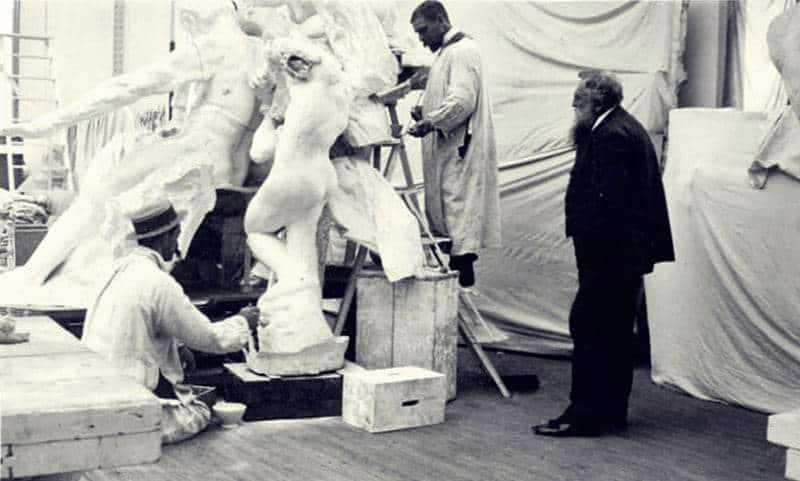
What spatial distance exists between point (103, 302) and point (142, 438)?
88.6 inches

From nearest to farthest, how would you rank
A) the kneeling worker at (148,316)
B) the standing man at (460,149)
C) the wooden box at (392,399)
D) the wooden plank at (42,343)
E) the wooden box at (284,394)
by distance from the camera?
1. the wooden plank at (42,343)
2. the kneeling worker at (148,316)
3. the wooden box at (392,399)
4. the wooden box at (284,394)
5. the standing man at (460,149)

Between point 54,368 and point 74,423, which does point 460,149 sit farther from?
point 74,423

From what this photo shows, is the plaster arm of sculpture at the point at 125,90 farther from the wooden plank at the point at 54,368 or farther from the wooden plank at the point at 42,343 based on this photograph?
the wooden plank at the point at 54,368

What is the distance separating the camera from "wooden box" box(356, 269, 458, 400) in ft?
17.8

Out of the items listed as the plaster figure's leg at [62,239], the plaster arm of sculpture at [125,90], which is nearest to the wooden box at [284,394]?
the plaster figure's leg at [62,239]

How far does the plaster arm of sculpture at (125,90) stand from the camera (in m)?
5.98

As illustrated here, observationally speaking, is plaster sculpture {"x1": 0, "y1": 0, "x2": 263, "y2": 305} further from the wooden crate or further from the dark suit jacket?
the wooden crate

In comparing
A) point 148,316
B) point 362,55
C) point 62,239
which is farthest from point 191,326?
point 62,239

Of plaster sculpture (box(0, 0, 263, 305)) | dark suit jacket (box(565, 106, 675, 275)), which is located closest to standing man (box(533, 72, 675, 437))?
dark suit jacket (box(565, 106, 675, 275))

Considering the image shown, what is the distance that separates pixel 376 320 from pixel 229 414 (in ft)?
3.21

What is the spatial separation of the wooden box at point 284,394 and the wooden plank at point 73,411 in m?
2.88

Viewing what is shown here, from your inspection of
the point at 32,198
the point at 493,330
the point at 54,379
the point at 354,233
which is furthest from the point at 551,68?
the point at 54,379

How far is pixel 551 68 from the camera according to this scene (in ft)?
24.7

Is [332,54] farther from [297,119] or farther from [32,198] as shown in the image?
[32,198]
